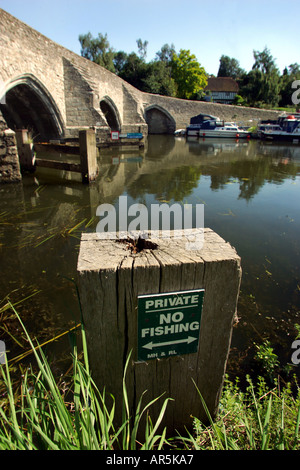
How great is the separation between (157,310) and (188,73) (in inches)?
2081

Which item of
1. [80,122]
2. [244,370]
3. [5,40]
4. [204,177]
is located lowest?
[244,370]

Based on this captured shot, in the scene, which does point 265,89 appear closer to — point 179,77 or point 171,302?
point 179,77

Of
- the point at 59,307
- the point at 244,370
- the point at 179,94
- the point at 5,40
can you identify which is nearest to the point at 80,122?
the point at 5,40

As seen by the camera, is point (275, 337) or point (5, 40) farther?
point (5, 40)

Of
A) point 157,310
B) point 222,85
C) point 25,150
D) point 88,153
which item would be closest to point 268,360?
point 157,310

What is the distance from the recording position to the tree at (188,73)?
46.0m

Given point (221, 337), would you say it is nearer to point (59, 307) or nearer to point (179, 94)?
point (59, 307)

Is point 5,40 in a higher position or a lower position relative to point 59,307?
higher

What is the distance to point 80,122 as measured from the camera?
55.8ft

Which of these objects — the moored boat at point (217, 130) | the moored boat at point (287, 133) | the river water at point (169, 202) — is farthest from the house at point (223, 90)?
the river water at point (169, 202)

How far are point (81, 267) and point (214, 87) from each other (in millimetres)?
71782

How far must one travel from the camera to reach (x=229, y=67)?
8000cm

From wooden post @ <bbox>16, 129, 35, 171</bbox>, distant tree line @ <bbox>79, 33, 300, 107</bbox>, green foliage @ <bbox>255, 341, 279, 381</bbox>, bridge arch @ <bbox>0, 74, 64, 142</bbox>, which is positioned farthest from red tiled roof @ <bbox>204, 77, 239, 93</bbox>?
green foliage @ <bbox>255, 341, 279, 381</bbox>

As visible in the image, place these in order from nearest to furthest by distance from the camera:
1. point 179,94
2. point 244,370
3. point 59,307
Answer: point 244,370
point 59,307
point 179,94
